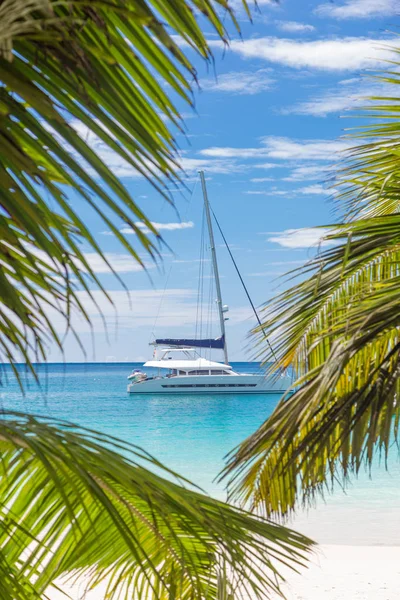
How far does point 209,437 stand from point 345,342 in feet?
86.2

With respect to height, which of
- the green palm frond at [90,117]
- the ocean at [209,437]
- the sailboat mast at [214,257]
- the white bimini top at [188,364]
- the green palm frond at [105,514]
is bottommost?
the ocean at [209,437]

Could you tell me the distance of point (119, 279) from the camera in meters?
0.75

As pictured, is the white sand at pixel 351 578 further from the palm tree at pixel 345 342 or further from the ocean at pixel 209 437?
the palm tree at pixel 345 342

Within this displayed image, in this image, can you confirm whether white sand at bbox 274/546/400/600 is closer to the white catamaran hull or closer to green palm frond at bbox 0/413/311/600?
green palm frond at bbox 0/413/311/600

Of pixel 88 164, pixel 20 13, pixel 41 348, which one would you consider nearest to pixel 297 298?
pixel 41 348

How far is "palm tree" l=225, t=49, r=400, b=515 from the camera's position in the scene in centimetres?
242

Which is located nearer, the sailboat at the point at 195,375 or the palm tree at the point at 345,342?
the palm tree at the point at 345,342

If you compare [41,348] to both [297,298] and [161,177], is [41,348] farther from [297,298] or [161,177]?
[297,298]

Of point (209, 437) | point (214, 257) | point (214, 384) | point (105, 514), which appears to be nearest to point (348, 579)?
point (105, 514)

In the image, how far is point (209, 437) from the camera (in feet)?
92.4

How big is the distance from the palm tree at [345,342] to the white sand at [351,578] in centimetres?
433

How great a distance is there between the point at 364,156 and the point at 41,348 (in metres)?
2.40

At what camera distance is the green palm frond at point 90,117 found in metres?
0.76

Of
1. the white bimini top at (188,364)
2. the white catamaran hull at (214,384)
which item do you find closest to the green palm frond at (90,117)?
the white catamaran hull at (214,384)
